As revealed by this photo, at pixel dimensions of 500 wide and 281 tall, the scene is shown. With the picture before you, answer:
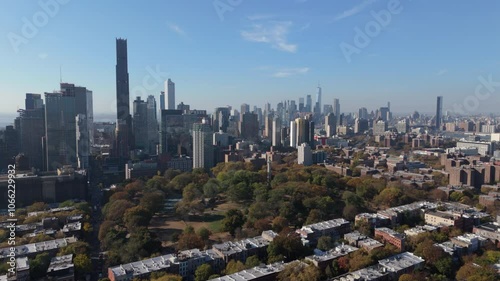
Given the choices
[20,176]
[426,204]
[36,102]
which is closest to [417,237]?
[426,204]

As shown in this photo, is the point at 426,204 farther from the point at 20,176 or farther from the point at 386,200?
the point at 20,176

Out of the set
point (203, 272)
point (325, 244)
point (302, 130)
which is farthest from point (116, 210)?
point (302, 130)

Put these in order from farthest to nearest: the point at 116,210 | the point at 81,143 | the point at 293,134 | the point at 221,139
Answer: the point at 293,134, the point at 221,139, the point at 81,143, the point at 116,210

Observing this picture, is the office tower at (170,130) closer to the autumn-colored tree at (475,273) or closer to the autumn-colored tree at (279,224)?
the autumn-colored tree at (279,224)

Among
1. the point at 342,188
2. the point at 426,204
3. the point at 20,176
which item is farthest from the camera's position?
the point at 342,188

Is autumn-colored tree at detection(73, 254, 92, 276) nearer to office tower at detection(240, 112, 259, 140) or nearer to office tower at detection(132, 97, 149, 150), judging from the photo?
office tower at detection(132, 97, 149, 150)

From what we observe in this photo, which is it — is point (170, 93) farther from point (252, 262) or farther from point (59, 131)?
point (252, 262)
